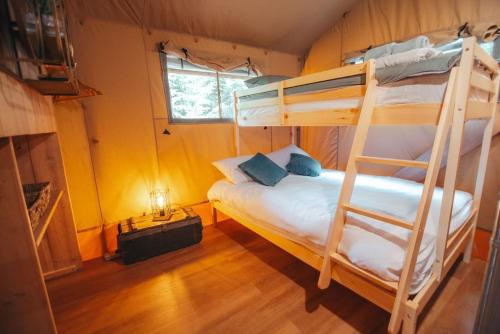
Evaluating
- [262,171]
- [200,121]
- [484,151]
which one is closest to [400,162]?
[484,151]

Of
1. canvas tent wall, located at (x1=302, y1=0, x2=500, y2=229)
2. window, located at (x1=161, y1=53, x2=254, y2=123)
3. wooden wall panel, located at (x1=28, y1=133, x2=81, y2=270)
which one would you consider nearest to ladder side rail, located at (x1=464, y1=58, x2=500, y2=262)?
canvas tent wall, located at (x1=302, y1=0, x2=500, y2=229)

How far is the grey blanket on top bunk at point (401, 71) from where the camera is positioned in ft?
4.08

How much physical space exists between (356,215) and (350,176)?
255mm

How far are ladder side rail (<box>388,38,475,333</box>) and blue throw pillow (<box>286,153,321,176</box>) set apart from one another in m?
1.53

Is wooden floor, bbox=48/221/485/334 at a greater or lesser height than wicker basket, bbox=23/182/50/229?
lesser

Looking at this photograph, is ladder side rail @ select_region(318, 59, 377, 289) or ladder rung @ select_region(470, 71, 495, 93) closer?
ladder rung @ select_region(470, 71, 495, 93)

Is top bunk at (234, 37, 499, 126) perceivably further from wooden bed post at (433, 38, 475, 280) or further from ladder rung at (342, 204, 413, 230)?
ladder rung at (342, 204, 413, 230)

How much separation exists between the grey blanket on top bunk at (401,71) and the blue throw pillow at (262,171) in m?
0.90

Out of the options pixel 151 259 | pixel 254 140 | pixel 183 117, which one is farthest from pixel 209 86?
pixel 151 259

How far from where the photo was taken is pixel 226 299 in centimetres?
166

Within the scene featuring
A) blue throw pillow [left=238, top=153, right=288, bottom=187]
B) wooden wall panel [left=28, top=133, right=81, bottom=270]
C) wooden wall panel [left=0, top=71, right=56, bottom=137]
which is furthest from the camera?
blue throw pillow [left=238, top=153, right=288, bottom=187]

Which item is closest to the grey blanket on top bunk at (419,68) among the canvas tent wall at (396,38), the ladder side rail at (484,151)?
the ladder side rail at (484,151)

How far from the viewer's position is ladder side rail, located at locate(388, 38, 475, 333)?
1050mm

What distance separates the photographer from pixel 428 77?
4.38 ft
